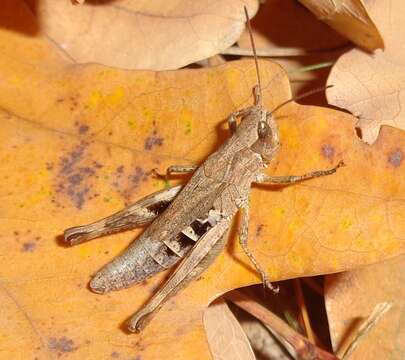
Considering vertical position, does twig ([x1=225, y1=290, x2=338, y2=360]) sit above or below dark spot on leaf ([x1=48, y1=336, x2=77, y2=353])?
above

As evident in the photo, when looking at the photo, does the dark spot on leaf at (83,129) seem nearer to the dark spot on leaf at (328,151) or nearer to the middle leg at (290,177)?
the middle leg at (290,177)

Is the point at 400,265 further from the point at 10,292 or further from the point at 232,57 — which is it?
the point at 10,292

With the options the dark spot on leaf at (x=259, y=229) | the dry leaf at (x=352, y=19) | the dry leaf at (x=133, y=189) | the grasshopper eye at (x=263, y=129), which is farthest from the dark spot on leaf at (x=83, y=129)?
the dry leaf at (x=352, y=19)

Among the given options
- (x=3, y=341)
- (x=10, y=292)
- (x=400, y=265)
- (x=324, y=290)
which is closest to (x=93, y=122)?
(x=10, y=292)

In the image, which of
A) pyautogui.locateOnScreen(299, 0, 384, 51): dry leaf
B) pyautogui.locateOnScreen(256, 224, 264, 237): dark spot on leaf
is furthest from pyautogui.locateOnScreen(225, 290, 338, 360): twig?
pyautogui.locateOnScreen(299, 0, 384, 51): dry leaf

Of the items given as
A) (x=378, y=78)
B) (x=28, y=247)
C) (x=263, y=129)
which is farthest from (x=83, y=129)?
(x=378, y=78)

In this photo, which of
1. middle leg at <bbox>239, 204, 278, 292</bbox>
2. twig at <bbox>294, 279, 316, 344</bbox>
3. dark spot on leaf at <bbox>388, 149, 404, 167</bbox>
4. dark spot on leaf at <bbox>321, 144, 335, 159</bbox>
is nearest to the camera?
dark spot on leaf at <bbox>388, 149, 404, 167</bbox>

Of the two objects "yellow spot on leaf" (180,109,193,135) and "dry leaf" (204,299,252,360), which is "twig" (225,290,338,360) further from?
"yellow spot on leaf" (180,109,193,135)
